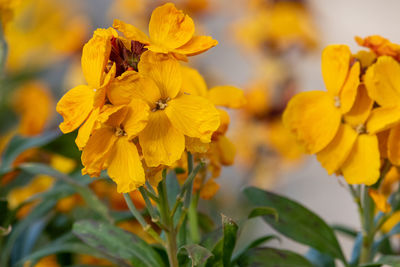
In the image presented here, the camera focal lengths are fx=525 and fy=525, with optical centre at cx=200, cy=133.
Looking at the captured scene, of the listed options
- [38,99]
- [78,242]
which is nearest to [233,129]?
[38,99]

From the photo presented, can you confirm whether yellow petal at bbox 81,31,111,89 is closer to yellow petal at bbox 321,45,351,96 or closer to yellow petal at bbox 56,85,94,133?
yellow petal at bbox 56,85,94,133

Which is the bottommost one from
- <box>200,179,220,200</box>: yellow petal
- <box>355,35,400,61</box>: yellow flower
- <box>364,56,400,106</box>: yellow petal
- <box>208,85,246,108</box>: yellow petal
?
<box>200,179,220,200</box>: yellow petal

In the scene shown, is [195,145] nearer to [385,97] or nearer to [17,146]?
[385,97]

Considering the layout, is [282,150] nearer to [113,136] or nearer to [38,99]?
[38,99]

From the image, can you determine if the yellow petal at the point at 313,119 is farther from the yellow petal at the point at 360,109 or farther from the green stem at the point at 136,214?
the green stem at the point at 136,214

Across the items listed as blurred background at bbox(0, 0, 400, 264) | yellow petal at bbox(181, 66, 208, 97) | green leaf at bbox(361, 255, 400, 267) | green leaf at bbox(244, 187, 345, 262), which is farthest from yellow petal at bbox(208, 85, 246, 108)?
blurred background at bbox(0, 0, 400, 264)
